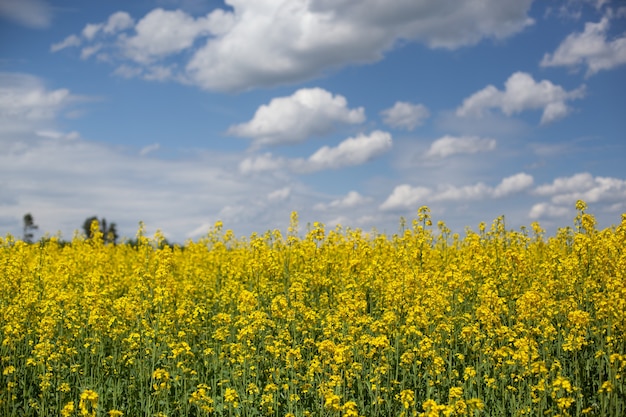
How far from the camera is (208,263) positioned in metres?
17.4

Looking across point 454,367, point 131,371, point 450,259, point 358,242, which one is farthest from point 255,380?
point 450,259

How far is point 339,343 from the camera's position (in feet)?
29.9

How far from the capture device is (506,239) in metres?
14.3

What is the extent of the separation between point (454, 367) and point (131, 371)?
17.4 feet

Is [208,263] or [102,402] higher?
[208,263]

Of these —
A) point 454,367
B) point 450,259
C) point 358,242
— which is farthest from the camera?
point 450,259

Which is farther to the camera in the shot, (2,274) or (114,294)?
(114,294)

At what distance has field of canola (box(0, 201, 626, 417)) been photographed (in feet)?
25.1

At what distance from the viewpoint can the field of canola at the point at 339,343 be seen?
25.1ft

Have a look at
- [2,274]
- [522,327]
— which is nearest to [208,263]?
[2,274]

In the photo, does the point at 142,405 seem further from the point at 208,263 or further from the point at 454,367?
the point at 208,263

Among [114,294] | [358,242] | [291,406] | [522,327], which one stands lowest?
[291,406]

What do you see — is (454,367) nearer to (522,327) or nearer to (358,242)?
(522,327)

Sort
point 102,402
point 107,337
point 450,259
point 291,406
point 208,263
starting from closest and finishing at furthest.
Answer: point 291,406 < point 102,402 < point 107,337 < point 450,259 < point 208,263
